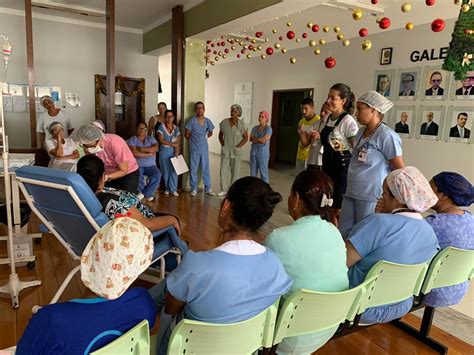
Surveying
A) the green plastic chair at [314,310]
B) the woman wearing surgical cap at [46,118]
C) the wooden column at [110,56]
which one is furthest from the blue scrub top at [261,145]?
the green plastic chair at [314,310]

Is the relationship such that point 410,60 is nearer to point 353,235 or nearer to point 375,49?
point 375,49

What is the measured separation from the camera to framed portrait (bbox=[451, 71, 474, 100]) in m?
4.95

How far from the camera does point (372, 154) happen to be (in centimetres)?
244

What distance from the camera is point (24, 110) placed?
21.8ft

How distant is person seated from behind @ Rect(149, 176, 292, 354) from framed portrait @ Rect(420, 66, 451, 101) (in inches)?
198

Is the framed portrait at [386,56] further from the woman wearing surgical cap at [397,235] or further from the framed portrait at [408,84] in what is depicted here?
the woman wearing surgical cap at [397,235]

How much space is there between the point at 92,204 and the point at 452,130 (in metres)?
5.11

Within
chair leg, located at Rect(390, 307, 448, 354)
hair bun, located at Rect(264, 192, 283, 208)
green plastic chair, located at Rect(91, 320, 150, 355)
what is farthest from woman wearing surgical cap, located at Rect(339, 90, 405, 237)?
green plastic chair, located at Rect(91, 320, 150, 355)

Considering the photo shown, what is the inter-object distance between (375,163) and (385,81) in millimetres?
4255

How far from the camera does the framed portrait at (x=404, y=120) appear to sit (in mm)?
5793

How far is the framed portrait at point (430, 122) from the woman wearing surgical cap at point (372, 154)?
11.5 feet

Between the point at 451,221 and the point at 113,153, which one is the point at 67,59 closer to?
the point at 113,153

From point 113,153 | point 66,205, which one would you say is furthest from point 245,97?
point 66,205

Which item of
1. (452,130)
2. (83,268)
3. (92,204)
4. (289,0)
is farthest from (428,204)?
(452,130)
